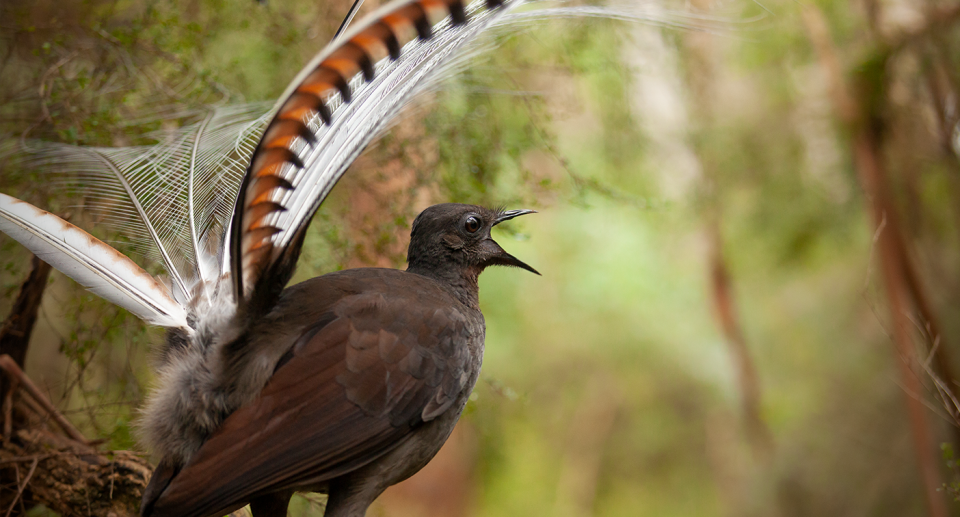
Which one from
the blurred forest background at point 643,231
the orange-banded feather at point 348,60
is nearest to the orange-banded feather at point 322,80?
the orange-banded feather at point 348,60

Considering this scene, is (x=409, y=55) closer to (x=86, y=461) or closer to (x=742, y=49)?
(x=86, y=461)

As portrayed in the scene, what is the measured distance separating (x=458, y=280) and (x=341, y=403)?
0.69 m

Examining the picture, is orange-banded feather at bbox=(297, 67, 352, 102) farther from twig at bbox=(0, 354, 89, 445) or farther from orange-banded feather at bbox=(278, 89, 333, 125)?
twig at bbox=(0, 354, 89, 445)

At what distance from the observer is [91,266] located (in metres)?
2.15

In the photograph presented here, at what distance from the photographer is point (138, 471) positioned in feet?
8.68

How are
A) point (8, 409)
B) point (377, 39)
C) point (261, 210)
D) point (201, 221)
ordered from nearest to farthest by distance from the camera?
point (377, 39), point (261, 210), point (201, 221), point (8, 409)

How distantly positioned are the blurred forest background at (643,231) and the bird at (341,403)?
1.88 feet

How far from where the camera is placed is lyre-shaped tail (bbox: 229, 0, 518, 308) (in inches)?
69.0

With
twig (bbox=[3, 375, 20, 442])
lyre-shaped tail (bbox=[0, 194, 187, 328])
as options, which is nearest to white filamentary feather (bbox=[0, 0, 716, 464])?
lyre-shaped tail (bbox=[0, 194, 187, 328])

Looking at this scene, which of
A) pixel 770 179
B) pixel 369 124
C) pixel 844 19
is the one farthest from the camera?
pixel 770 179

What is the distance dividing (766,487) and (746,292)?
3.85 meters

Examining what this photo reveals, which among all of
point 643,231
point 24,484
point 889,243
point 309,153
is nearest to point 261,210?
point 309,153

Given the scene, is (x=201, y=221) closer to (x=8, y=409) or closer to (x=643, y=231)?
(x=8, y=409)

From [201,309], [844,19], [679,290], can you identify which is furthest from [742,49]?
[201,309]
